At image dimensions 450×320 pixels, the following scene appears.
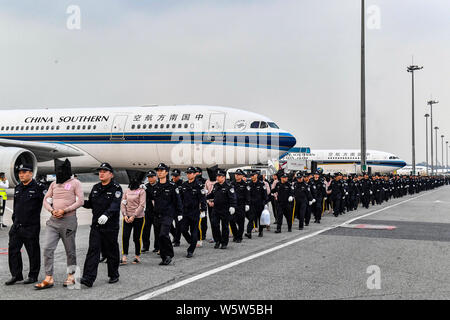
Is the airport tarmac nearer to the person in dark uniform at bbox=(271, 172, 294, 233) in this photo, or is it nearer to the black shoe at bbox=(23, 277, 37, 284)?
the black shoe at bbox=(23, 277, 37, 284)

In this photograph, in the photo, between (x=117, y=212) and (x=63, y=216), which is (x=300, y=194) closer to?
(x=117, y=212)

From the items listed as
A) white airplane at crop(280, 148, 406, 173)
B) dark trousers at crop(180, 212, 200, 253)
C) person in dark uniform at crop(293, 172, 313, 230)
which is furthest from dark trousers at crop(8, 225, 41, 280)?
white airplane at crop(280, 148, 406, 173)

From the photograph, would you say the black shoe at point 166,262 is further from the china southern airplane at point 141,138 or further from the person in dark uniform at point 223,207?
the china southern airplane at point 141,138

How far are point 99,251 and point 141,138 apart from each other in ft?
51.1

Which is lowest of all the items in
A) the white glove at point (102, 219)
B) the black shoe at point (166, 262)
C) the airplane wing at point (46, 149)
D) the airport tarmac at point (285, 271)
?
the airport tarmac at point (285, 271)

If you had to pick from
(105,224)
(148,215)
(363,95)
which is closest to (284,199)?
(148,215)

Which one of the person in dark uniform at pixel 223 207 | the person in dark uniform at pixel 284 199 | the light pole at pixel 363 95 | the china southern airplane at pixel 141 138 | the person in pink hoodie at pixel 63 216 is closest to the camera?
the person in pink hoodie at pixel 63 216

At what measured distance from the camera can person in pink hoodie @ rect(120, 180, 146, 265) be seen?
28.7 feet

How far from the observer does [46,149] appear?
74.0 feet

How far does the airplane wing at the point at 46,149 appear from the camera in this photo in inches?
863

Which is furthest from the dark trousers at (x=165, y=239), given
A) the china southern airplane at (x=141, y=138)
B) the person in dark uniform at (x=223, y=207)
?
the china southern airplane at (x=141, y=138)

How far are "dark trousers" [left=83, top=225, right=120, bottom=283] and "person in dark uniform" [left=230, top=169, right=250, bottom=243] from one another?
3.97 m

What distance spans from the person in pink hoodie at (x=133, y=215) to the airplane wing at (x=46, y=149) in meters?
14.8
